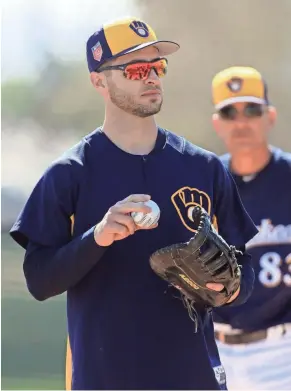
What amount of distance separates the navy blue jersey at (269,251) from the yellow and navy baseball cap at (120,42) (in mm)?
1379

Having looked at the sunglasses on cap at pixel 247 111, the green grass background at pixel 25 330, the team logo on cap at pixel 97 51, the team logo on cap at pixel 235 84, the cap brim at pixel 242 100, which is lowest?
the green grass background at pixel 25 330

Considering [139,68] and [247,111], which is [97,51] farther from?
[247,111]

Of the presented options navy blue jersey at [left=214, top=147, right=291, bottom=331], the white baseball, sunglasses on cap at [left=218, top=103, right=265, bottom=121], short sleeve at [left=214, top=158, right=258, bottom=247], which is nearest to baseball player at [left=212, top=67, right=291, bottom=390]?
navy blue jersey at [left=214, top=147, right=291, bottom=331]

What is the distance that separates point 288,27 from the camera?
5.26 meters

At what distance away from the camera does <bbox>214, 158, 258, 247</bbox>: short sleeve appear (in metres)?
2.33

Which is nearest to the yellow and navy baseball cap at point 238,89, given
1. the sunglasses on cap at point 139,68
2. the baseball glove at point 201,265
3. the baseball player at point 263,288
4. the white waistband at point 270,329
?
the baseball player at point 263,288

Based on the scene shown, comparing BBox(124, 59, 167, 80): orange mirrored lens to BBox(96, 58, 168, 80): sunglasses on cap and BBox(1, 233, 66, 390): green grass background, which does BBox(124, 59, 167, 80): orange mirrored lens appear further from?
BBox(1, 233, 66, 390): green grass background

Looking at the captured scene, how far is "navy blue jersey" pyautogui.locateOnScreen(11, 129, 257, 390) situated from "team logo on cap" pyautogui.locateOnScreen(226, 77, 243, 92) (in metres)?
1.76

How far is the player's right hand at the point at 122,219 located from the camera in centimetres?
191

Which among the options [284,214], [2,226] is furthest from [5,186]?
[284,214]

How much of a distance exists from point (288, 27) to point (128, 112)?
325cm

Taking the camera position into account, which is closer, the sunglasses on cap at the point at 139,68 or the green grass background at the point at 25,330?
the sunglasses on cap at the point at 139,68

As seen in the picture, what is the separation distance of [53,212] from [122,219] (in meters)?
0.29

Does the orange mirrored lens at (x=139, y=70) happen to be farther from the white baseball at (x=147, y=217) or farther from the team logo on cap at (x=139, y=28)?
the white baseball at (x=147, y=217)
